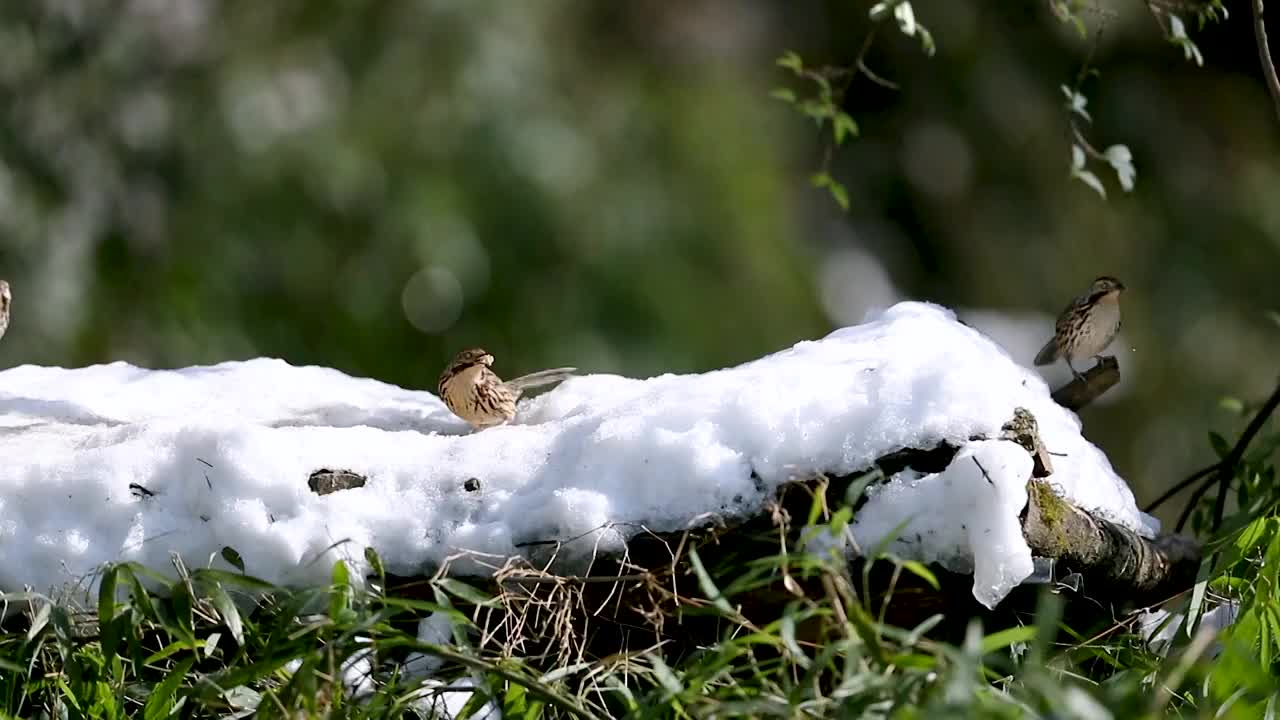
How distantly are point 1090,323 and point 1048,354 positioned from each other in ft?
0.70

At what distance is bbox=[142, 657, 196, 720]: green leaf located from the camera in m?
2.64

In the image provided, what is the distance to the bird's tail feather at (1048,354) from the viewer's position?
4.52 meters

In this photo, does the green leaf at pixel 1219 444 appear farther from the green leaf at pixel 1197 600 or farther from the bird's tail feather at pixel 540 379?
the bird's tail feather at pixel 540 379

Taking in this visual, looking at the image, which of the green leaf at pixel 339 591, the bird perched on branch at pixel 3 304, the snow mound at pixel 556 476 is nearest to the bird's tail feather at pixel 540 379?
the snow mound at pixel 556 476

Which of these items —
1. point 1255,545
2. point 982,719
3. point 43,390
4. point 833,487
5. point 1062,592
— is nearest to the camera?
point 982,719

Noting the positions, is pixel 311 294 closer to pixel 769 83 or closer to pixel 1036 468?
pixel 769 83

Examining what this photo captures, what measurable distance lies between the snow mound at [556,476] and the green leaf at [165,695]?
26 centimetres

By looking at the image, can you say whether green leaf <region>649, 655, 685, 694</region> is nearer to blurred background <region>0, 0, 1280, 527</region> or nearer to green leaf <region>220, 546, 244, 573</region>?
green leaf <region>220, 546, 244, 573</region>

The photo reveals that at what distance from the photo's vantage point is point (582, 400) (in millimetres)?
3510

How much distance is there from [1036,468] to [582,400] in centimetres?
111

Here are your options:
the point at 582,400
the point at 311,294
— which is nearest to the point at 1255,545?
the point at 582,400

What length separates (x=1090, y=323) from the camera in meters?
4.38

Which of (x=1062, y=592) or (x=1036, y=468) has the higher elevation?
(x=1036, y=468)

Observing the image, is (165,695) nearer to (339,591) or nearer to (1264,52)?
(339,591)
